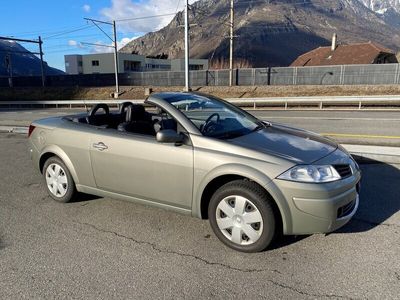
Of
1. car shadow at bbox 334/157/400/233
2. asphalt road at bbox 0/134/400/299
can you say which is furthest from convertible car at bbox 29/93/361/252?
car shadow at bbox 334/157/400/233

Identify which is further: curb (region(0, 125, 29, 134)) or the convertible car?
curb (region(0, 125, 29, 134))

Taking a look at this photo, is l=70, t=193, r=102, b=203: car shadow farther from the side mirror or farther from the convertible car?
the side mirror

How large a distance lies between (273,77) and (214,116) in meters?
28.8

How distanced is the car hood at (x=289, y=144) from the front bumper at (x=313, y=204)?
0.27 metres

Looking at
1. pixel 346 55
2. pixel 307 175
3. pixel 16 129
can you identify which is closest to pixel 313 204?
pixel 307 175

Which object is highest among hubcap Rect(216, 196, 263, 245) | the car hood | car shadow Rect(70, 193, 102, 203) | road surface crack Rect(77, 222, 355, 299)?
the car hood

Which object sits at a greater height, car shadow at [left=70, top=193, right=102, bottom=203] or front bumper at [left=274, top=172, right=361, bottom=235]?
front bumper at [left=274, top=172, right=361, bottom=235]

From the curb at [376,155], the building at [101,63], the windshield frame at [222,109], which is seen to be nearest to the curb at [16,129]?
the windshield frame at [222,109]

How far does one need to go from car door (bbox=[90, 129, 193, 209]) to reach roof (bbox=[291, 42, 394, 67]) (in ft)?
164

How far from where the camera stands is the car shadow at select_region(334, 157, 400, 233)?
391 cm

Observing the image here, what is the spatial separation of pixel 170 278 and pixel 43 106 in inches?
1232

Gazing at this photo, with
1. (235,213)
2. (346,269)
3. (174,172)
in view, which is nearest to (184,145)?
(174,172)

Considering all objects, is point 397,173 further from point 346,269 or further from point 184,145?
point 184,145

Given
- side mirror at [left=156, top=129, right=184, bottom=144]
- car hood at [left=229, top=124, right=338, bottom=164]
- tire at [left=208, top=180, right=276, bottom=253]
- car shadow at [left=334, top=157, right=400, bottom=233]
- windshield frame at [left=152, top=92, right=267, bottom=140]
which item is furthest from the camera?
car shadow at [left=334, top=157, right=400, bottom=233]
